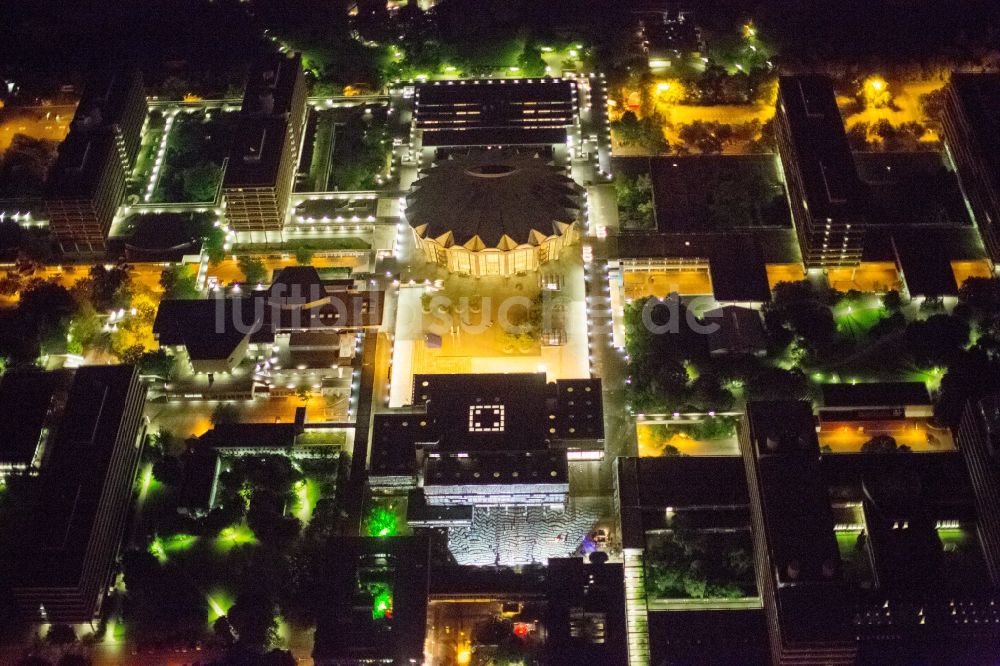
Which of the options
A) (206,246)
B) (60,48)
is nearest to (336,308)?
(206,246)

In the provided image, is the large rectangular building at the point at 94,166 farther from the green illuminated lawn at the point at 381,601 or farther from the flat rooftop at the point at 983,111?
the flat rooftop at the point at 983,111

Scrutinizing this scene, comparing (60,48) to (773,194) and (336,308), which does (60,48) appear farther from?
(773,194)

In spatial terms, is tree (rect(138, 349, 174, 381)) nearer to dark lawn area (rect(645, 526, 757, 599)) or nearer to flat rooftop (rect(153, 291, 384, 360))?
flat rooftop (rect(153, 291, 384, 360))

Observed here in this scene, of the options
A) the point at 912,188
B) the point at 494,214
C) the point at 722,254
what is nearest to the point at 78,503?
the point at 494,214

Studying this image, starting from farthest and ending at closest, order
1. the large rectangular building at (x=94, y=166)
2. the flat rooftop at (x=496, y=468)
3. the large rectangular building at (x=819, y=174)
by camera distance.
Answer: the large rectangular building at (x=94, y=166) → the large rectangular building at (x=819, y=174) → the flat rooftop at (x=496, y=468)

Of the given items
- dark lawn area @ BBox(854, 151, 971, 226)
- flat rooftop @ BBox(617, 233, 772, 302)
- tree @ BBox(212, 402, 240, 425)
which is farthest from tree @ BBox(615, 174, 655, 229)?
tree @ BBox(212, 402, 240, 425)

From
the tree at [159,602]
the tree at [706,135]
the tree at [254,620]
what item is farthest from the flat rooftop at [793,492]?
the tree at [159,602]

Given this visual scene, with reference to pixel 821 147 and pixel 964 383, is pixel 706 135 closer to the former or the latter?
pixel 821 147
